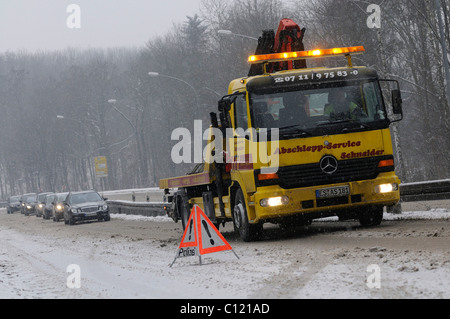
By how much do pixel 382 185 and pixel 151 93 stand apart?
68.8m

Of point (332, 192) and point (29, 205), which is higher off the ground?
point (332, 192)

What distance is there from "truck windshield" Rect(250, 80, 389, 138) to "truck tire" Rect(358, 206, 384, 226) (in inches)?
82.3

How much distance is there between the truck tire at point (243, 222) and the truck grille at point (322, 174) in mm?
1030

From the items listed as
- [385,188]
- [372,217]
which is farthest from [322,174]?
[372,217]

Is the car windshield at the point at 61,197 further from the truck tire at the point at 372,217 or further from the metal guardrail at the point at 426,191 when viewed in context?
the truck tire at the point at 372,217

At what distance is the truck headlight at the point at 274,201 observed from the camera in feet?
45.5

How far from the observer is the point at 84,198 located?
36156 mm

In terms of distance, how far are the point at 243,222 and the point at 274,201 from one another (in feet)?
4.28

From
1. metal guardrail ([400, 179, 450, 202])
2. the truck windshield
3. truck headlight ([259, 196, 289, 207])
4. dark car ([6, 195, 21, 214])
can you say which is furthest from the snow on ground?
dark car ([6, 195, 21, 214])
